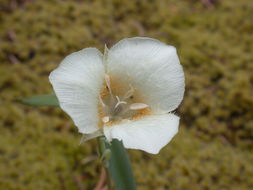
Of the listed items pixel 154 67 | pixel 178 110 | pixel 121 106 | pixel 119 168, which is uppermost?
pixel 154 67

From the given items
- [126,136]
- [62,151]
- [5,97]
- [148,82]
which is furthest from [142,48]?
[5,97]

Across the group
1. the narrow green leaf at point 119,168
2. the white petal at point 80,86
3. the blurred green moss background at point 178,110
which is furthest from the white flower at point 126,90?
the blurred green moss background at point 178,110

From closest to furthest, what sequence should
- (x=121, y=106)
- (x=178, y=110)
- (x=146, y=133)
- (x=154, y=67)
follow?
1. (x=146, y=133)
2. (x=154, y=67)
3. (x=121, y=106)
4. (x=178, y=110)

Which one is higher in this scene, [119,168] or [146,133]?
[146,133]

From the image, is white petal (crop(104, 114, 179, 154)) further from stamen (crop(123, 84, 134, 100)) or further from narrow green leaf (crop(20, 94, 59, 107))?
narrow green leaf (crop(20, 94, 59, 107))

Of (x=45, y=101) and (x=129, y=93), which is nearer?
(x=129, y=93)

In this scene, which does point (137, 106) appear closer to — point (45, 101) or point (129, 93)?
point (129, 93)

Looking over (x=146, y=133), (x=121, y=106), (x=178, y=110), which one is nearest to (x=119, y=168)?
(x=121, y=106)
